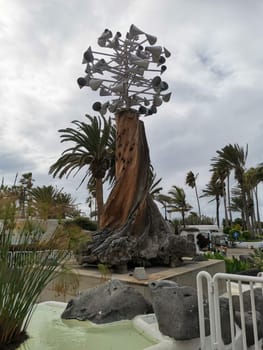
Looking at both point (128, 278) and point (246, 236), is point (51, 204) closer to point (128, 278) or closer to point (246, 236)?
point (128, 278)

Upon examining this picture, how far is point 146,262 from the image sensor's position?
7.47 metres

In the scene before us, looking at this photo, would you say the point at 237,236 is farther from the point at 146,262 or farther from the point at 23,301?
the point at 23,301

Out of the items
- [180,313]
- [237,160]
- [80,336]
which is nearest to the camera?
[180,313]

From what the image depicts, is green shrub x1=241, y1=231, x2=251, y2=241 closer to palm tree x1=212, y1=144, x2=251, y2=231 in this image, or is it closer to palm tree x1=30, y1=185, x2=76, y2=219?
palm tree x1=212, y1=144, x2=251, y2=231

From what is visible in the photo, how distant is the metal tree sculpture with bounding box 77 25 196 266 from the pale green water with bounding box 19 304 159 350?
240cm

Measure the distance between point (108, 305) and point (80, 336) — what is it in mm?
Answer: 624

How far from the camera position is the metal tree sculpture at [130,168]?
7.44 m

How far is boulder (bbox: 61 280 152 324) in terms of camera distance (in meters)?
4.21

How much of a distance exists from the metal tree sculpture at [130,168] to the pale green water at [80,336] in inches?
94.7

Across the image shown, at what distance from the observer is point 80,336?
3.74 meters

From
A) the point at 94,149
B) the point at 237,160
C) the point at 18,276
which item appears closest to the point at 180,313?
the point at 18,276

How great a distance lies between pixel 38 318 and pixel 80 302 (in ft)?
2.01

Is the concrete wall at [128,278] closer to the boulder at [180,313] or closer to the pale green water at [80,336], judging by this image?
the pale green water at [80,336]

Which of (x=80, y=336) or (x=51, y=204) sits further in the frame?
(x=80, y=336)
